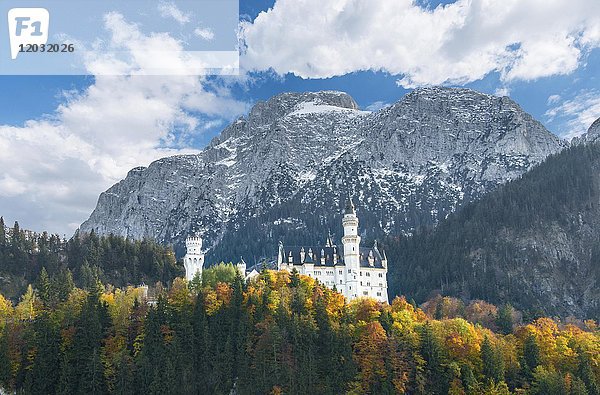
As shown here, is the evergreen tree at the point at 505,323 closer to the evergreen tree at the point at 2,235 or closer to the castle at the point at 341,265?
the castle at the point at 341,265

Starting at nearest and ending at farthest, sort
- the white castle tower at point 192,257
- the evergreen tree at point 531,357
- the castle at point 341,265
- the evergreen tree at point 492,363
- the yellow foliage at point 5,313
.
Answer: the evergreen tree at point 492,363 < the evergreen tree at point 531,357 < the yellow foliage at point 5,313 < the white castle tower at point 192,257 < the castle at point 341,265

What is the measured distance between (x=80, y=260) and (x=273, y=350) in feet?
275

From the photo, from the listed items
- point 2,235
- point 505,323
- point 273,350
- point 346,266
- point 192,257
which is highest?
point 2,235

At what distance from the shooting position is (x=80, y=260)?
518 ft

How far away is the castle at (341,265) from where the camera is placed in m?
136

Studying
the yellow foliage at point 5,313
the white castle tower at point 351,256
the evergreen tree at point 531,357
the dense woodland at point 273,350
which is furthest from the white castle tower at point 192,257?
the evergreen tree at point 531,357

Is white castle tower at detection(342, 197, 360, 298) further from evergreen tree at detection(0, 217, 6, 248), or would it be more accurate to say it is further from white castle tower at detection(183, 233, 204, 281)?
evergreen tree at detection(0, 217, 6, 248)

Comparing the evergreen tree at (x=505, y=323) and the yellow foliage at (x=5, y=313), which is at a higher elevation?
the yellow foliage at (x=5, y=313)

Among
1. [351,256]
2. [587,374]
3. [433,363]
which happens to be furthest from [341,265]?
[587,374]

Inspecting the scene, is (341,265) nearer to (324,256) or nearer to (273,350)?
(324,256)

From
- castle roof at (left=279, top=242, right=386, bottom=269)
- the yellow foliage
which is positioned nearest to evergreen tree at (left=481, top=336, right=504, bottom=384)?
castle roof at (left=279, top=242, right=386, bottom=269)

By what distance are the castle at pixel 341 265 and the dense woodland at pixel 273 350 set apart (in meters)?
27.3

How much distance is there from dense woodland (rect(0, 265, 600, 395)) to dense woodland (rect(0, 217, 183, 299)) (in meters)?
39.3

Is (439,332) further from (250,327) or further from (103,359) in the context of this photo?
(103,359)
